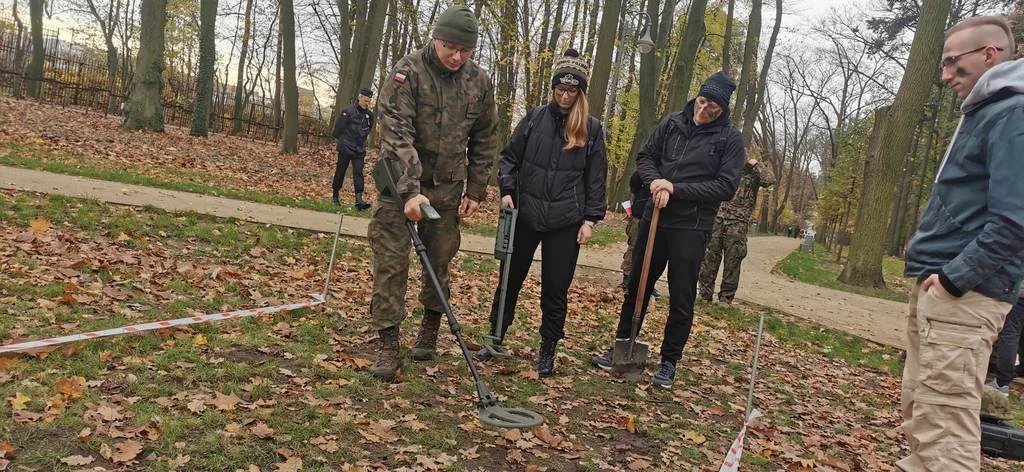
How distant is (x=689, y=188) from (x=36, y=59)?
79.7ft

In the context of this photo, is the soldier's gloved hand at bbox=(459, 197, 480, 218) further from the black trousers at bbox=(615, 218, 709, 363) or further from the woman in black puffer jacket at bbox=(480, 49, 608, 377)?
the black trousers at bbox=(615, 218, 709, 363)

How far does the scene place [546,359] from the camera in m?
4.83

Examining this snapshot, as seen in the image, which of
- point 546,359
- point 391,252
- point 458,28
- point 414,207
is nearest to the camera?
point 414,207

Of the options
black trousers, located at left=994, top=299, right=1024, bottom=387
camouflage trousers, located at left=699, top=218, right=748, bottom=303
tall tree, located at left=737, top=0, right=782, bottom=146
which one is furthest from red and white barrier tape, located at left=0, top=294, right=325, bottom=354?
tall tree, located at left=737, top=0, right=782, bottom=146

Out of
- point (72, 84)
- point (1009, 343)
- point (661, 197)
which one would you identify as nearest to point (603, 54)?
point (1009, 343)

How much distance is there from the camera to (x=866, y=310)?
10.4 m

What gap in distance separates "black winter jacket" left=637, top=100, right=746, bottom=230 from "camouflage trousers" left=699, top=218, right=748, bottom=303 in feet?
11.2

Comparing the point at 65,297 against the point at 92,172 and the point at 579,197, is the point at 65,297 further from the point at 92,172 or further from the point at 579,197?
the point at 92,172

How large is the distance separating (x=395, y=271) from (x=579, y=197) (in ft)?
4.41

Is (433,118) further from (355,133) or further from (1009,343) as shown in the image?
(355,133)

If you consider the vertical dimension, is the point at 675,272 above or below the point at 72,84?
below

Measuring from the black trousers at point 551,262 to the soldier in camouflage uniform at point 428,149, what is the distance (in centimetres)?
46

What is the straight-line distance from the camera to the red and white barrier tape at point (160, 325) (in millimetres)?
3665

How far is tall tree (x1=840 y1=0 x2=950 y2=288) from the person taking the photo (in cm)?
1134
